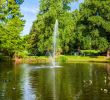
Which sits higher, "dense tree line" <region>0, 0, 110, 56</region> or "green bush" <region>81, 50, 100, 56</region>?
"dense tree line" <region>0, 0, 110, 56</region>

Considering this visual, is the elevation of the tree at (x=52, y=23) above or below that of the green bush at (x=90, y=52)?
above

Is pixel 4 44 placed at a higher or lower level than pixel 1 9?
lower

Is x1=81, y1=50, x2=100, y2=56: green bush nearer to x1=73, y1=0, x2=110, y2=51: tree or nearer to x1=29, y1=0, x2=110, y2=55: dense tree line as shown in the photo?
x1=73, y1=0, x2=110, y2=51: tree

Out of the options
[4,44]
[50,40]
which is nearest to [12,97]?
[4,44]

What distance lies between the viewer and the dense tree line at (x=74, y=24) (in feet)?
281

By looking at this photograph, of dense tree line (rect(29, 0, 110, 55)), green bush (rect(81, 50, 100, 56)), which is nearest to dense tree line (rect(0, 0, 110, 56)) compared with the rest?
dense tree line (rect(29, 0, 110, 55))

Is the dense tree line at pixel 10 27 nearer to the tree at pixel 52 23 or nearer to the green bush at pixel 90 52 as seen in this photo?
the tree at pixel 52 23

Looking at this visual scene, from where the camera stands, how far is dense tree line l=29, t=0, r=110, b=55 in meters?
85.6

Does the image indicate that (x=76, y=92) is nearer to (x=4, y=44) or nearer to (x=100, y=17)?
(x=4, y=44)

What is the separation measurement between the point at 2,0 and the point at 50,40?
19.1m

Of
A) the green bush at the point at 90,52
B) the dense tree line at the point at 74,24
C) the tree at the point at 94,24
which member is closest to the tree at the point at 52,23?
the dense tree line at the point at 74,24

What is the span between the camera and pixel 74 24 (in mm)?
89000

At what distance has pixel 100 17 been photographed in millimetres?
86875

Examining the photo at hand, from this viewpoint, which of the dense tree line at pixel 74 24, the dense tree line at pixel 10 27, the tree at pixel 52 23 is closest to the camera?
the dense tree line at pixel 10 27
